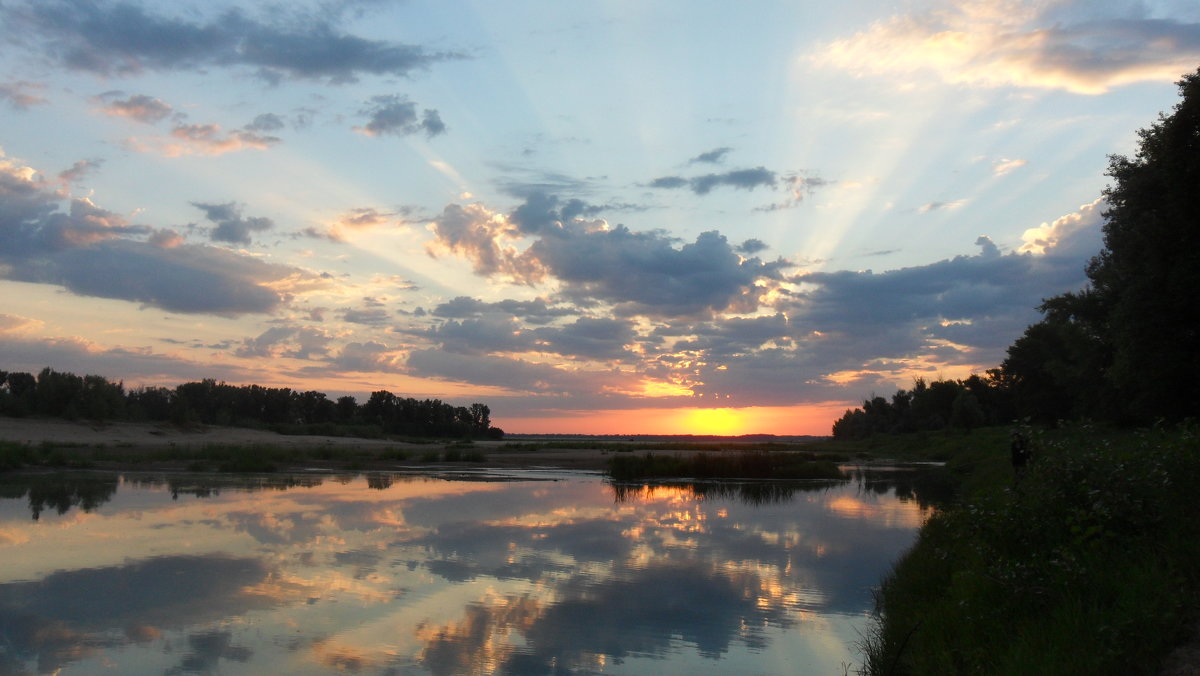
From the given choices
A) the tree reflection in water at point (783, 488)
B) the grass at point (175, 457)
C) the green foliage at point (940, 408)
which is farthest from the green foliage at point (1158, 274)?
the green foliage at point (940, 408)

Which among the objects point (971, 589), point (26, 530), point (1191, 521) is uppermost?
point (1191, 521)

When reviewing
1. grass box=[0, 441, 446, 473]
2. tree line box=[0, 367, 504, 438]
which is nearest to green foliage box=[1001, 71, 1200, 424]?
grass box=[0, 441, 446, 473]

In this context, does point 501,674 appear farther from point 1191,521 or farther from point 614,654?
point 1191,521

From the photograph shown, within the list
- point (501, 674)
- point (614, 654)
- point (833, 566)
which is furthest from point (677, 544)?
point (501, 674)

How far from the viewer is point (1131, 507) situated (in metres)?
9.48

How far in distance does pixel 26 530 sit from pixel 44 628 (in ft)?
33.5

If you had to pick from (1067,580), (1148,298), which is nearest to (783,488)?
(1148,298)

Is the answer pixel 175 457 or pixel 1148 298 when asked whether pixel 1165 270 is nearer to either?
pixel 1148 298

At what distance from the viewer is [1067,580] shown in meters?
8.40

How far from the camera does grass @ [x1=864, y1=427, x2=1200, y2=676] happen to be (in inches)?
276

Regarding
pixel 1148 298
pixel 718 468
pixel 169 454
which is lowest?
pixel 169 454

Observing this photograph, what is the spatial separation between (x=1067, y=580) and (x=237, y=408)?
116605 mm

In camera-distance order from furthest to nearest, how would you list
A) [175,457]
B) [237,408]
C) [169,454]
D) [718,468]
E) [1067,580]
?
[237,408] < [169,454] < [175,457] < [718,468] < [1067,580]

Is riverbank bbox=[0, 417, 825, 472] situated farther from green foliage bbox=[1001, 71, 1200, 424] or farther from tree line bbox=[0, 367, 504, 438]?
green foliage bbox=[1001, 71, 1200, 424]
